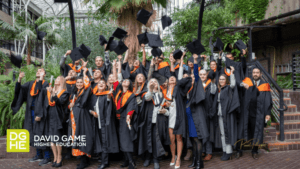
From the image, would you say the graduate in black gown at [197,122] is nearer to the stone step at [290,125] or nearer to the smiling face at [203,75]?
the smiling face at [203,75]

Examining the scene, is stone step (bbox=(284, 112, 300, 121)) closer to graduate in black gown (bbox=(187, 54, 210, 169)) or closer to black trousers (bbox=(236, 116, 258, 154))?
black trousers (bbox=(236, 116, 258, 154))

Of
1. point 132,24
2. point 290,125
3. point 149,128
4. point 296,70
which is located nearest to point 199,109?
point 149,128

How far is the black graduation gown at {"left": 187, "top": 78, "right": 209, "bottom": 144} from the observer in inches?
189

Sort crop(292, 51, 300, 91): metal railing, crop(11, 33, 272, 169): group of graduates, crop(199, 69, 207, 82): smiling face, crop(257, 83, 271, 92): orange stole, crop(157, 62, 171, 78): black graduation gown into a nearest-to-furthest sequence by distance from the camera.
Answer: crop(11, 33, 272, 169): group of graduates
crop(199, 69, 207, 82): smiling face
crop(257, 83, 271, 92): orange stole
crop(157, 62, 171, 78): black graduation gown
crop(292, 51, 300, 91): metal railing

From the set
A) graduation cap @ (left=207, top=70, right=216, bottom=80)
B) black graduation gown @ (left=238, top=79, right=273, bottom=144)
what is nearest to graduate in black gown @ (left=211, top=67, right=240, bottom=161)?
graduation cap @ (left=207, top=70, right=216, bottom=80)

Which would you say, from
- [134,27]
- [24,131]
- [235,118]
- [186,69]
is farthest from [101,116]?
[134,27]

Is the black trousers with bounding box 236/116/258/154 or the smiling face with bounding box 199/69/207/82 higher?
the smiling face with bounding box 199/69/207/82

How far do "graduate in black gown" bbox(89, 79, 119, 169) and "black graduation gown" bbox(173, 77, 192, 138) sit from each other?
4.49 ft

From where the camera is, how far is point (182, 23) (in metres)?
10.4

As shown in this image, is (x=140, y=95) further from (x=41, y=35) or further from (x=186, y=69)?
(x=41, y=35)

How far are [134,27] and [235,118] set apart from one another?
5.81m

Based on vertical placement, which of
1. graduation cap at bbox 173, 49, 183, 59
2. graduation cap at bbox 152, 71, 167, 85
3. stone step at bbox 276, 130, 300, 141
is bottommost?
stone step at bbox 276, 130, 300, 141

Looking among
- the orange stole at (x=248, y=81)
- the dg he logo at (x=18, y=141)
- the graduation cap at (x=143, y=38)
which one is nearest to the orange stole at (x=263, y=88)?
the orange stole at (x=248, y=81)

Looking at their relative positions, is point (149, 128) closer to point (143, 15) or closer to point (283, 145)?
point (143, 15)
